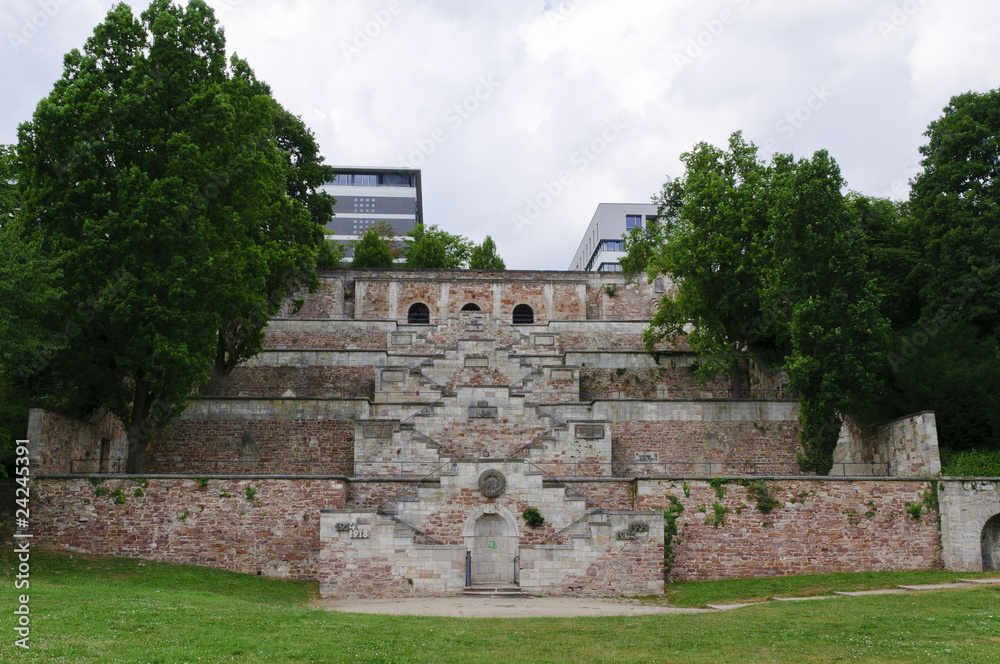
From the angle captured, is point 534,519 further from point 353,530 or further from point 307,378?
point 307,378

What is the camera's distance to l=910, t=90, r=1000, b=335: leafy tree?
30.8 meters

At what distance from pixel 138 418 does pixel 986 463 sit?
24.8 metres

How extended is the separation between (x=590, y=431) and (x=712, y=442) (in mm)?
4896

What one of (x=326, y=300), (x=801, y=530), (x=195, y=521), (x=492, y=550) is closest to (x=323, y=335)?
(x=326, y=300)

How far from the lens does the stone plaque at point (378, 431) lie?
27406mm

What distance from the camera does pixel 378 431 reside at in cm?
2744

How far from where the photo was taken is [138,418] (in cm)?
2491

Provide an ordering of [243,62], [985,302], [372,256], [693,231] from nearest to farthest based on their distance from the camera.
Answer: [243,62]
[985,302]
[693,231]
[372,256]

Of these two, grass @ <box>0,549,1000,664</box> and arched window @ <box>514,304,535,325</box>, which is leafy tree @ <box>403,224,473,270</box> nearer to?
arched window @ <box>514,304,535,325</box>

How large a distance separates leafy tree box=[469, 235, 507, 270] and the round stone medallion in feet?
102

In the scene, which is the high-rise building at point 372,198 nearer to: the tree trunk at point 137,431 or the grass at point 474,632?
the tree trunk at point 137,431

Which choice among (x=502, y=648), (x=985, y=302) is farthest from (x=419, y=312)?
(x=502, y=648)

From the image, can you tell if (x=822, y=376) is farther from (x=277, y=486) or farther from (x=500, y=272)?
(x=500, y=272)

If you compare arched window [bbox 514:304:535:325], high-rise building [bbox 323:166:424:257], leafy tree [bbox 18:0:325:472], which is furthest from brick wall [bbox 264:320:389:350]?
high-rise building [bbox 323:166:424:257]
